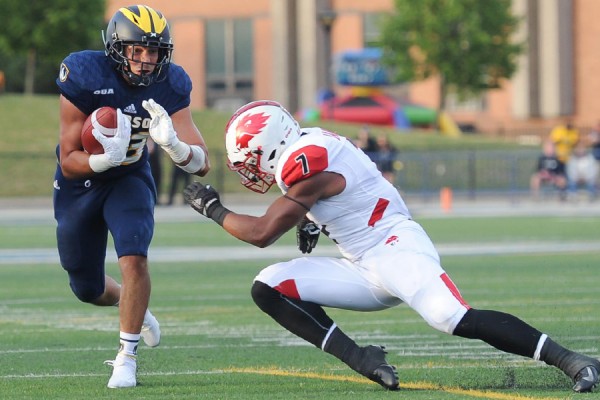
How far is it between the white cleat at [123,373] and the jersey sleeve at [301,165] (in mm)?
1163

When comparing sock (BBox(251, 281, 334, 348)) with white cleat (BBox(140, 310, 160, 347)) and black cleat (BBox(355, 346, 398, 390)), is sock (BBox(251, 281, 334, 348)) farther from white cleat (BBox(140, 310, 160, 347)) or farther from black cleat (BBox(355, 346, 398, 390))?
white cleat (BBox(140, 310, 160, 347))

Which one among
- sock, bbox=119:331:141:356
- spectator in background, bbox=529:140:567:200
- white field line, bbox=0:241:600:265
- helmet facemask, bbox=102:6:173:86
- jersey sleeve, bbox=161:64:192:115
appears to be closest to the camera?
sock, bbox=119:331:141:356

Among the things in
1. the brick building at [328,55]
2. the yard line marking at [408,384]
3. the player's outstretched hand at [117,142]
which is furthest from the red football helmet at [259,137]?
the brick building at [328,55]

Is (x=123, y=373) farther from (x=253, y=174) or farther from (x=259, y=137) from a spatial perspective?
(x=259, y=137)

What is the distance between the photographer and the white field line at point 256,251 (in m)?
15.0

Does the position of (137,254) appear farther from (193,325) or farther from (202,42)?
(202,42)

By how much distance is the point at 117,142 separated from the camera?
6.35 m

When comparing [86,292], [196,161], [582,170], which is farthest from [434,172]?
[196,161]

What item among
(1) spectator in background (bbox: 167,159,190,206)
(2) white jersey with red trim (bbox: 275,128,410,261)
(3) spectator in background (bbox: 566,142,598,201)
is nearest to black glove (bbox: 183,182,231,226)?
(2) white jersey with red trim (bbox: 275,128,410,261)

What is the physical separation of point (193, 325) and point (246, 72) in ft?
154

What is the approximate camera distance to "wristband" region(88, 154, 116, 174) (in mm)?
6391

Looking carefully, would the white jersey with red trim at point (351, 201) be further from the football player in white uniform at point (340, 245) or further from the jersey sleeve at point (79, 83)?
the jersey sleeve at point (79, 83)

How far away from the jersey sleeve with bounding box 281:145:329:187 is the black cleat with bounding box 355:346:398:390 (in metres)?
0.82

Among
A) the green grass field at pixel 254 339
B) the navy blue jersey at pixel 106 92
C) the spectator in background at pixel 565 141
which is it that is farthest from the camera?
the spectator in background at pixel 565 141
